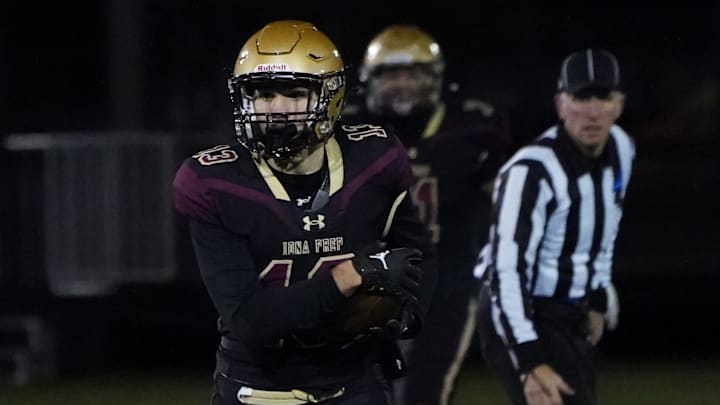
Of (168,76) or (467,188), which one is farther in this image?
(168,76)

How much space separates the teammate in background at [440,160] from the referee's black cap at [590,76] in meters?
1.02

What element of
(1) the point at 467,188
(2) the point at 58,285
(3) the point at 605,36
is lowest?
(2) the point at 58,285

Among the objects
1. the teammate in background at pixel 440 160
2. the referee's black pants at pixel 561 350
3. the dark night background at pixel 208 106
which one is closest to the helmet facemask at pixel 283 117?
the referee's black pants at pixel 561 350

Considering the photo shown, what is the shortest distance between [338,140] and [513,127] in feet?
12.3

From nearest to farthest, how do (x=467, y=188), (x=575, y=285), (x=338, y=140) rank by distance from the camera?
(x=338, y=140)
(x=575, y=285)
(x=467, y=188)

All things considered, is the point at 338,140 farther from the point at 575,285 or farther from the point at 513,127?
the point at 513,127

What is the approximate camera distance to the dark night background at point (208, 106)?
7.24 m

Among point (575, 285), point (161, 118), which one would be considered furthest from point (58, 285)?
point (575, 285)

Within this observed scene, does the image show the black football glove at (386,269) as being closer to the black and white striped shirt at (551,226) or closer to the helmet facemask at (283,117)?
the helmet facemask at (283,117)

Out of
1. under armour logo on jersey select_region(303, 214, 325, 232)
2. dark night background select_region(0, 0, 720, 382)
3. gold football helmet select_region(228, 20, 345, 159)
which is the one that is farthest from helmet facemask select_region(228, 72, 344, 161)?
dark night background select_region(0, 0, 720, 382)

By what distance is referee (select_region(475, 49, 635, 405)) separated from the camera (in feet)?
13.8

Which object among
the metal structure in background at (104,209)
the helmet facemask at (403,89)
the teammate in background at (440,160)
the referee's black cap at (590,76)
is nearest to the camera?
the referee's black cap at (590,76)

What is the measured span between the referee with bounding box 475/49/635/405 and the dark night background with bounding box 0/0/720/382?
2.73m

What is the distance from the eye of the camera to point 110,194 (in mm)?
7234
